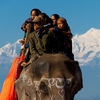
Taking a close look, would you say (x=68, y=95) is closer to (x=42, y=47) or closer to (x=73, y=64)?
(x=73, y=64)

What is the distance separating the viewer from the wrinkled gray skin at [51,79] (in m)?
15.2

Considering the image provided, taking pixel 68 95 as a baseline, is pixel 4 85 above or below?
above

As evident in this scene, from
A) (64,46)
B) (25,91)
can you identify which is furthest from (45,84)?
(64,46)

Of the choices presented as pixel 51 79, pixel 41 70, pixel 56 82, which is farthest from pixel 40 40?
pixel 56 82

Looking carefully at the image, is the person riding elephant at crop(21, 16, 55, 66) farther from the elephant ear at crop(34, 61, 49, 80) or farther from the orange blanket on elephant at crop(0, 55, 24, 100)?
the orange blanket on elephant at crop(0, 55, 24, 100)

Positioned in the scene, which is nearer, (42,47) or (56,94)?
(56,94)

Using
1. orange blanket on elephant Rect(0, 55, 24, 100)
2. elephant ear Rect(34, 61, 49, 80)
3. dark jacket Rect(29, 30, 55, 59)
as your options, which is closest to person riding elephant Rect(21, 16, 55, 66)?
dark jacket Rect(29, 30, 55, 59)

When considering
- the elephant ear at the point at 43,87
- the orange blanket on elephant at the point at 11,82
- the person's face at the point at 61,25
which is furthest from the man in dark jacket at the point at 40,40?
the elephant ear at the point at 43,87

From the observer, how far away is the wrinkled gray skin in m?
15.2

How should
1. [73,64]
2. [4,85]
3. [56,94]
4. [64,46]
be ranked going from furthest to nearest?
[4,85], [64,46], [73,64], [56,94]

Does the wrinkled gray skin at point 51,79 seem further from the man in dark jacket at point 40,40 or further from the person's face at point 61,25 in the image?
the person's face at point 61,25

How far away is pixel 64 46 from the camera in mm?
17750

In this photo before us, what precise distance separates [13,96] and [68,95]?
349 centimetres

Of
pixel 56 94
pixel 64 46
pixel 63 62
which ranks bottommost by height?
pixel 56 94
